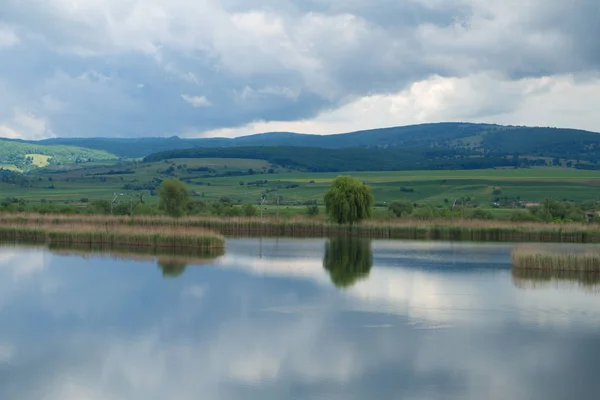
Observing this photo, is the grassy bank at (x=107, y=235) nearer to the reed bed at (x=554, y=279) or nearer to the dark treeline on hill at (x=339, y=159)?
the reed bed at (x=554, y=279)

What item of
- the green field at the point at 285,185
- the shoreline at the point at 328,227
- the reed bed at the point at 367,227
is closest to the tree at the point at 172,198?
the reed bed at the point at 367,227

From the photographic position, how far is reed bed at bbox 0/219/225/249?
3778 centimetres

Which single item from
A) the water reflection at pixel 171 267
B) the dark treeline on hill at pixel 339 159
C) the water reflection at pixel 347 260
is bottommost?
the water reflection at pixel 347 260

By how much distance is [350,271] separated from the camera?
3100 cm

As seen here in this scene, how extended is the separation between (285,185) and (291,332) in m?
94.9

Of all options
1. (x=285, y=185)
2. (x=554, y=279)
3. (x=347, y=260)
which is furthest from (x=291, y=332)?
(x=285, y=185)

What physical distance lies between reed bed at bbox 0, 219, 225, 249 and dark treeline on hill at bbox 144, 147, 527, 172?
117940 mm

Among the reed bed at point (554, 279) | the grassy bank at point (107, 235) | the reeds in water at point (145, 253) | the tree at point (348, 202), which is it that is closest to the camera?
the reed bed at point (554, 279)

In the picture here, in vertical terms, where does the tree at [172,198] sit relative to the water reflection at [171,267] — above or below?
above

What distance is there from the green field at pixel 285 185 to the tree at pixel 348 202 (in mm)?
27061

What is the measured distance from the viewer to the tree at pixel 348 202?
1940 inches

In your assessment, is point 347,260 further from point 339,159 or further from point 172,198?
point 339,159

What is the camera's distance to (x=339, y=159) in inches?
7116

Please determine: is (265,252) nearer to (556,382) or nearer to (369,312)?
(369,312)
